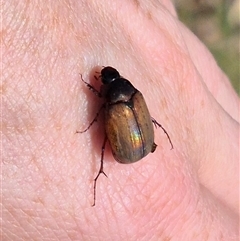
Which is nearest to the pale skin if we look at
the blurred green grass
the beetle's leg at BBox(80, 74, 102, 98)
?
the beetle's leg at BBox(80, 74, 102, 98)

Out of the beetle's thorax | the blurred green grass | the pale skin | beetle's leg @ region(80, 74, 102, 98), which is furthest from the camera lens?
the blurred green grass

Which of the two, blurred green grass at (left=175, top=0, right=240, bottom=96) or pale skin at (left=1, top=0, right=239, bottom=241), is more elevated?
blurred green grass at (left=175, top=0, right=240, bottom=96)

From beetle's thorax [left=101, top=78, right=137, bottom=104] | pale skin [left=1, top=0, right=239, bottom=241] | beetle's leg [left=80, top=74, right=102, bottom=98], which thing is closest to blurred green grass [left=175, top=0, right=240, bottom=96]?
pale skin [left=1, top=0, right=239, bottom=241]

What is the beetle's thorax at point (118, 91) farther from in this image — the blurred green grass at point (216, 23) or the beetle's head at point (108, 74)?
the blurred green grass at point (216, 23)

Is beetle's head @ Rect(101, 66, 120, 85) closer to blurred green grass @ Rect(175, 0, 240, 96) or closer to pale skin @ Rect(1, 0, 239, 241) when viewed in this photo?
pale skin @ Rect(1, 0, 239, 241)

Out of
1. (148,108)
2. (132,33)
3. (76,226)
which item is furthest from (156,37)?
(76,226)

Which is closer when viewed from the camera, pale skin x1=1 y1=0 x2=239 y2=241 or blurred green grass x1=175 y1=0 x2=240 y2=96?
pale skin x1=1 y1=0 x2=239 y2=241

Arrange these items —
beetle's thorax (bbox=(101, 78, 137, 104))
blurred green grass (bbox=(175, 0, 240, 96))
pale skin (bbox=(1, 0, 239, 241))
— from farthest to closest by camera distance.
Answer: blurred green grass (bbox=(175, 0, 240, 96)) < beetle's thorax (bbox=(101, 78, 137, 104)) < pale skin (bbox=(1, 0, 239, 241))

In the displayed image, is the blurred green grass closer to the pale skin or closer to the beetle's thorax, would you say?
the pale skin
